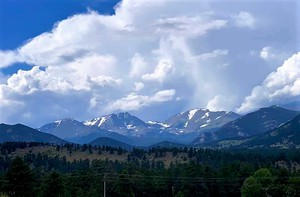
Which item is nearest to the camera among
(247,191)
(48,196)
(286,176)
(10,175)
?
(10,175)

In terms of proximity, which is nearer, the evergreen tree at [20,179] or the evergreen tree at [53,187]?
the evergreen tree at [20,179]

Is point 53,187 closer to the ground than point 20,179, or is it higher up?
closer to the ground

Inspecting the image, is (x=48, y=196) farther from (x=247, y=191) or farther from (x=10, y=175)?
(x=247, y=191)

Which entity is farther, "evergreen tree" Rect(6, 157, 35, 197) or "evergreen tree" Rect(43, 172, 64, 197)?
"evergreen tree" Rect(43, 172, 64, 197)

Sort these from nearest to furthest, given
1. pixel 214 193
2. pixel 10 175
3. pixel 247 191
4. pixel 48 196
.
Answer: pixel 10 175 → pixel 48 196 → pixel 247 191 → pixel 214 193

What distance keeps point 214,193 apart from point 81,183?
141 ft

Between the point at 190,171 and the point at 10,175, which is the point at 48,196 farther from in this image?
the point at 190,171

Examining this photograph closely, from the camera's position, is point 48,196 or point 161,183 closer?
point 48,196

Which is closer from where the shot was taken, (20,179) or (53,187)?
(20,179)

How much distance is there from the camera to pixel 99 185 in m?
145

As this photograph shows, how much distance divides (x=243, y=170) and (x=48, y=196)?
69239 millimetres

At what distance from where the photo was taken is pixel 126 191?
147375mm

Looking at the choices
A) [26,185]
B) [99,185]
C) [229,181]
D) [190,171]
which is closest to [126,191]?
[99,185]

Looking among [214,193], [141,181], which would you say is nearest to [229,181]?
[214,193]
